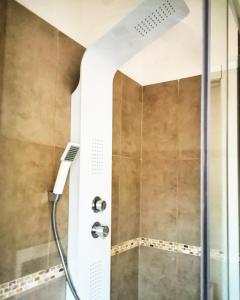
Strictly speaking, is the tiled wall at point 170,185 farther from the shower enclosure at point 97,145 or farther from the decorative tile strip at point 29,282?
the decorative tile strip at point 29,282

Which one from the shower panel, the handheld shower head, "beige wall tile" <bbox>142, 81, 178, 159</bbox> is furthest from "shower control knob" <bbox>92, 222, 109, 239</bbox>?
"beige wall tile" <bbox>142, 81, 178, 159</bbox>

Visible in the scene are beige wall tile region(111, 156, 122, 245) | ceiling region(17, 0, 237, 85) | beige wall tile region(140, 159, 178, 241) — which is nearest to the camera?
ceiling region(17, 0, 237, 85)

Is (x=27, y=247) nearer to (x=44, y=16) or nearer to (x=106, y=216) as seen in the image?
(x=106, y=216)

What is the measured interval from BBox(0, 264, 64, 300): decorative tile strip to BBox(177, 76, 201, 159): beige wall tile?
103cm

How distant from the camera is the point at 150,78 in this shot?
1.84m

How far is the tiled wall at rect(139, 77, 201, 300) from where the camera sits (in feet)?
5.48

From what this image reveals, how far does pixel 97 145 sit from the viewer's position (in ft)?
4.21

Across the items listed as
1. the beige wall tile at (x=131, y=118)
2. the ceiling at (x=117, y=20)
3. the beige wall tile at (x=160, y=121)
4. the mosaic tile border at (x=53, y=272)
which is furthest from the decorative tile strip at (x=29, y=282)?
the ceiling at (x=117, y=20)

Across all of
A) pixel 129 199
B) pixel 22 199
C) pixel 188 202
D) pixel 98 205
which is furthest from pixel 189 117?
pixel 22 199

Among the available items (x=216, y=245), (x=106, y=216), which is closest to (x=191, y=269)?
(x=106, y=216)

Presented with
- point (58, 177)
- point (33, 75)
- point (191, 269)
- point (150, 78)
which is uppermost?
point (150, 78)

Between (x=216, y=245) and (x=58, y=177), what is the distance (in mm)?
690

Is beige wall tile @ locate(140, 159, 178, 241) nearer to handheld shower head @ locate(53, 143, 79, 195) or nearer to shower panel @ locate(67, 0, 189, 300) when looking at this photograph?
shower panel @ locate(67, 0, 189, 300)

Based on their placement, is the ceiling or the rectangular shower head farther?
the ceiling
